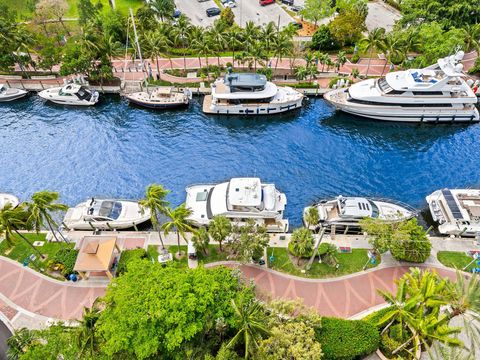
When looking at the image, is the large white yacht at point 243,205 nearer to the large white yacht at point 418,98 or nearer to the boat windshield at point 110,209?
the boat windshield at point 110,209

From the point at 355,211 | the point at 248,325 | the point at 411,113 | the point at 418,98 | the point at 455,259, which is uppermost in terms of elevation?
the point at 418,98

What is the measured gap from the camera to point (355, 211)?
158 ft

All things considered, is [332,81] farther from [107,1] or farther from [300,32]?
[107,1]

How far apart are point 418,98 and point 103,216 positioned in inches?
2354

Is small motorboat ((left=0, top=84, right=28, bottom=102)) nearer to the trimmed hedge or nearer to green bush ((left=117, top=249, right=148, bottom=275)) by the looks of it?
green bush ((left=117, top=249, right=148, bottom=275))

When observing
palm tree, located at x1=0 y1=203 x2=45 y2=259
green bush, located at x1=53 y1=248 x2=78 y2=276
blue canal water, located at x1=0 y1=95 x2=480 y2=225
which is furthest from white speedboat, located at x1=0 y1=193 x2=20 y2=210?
green bush, located at x1=53 y1=248 x2=78 y2=276

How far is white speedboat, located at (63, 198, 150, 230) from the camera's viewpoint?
163 feet

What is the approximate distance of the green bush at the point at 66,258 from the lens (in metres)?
43.8

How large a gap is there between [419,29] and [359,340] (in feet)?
240

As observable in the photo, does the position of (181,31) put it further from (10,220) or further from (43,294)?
(43,294)

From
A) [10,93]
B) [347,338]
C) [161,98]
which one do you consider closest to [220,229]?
[347,338]

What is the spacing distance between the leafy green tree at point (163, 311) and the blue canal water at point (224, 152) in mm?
22112

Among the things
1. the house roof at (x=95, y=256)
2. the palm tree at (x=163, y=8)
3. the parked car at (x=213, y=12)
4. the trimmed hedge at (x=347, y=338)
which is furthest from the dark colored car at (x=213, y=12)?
the trimmed hedge at (x=347, y=338)

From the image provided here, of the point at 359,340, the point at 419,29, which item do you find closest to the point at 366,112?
the point at 419,29
